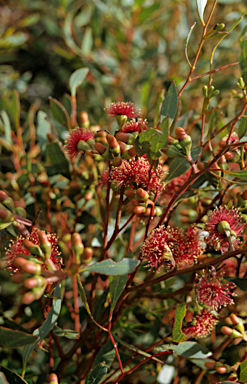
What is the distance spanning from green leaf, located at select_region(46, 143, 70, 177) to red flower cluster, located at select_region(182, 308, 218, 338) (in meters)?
0.42

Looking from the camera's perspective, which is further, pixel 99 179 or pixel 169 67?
pixel 169 67

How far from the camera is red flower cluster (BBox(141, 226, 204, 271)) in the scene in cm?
52

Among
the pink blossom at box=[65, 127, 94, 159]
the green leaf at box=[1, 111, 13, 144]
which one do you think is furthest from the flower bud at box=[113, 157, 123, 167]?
the green leaf at box=[1, 111, 13, 144]

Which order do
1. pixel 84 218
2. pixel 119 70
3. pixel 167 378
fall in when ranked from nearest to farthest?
pixel 167 378, pixel 84 218, pixel 119 70

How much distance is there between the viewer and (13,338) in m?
0.45

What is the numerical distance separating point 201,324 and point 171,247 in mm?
148

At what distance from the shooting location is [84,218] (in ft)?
2.62

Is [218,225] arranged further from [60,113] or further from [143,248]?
[60,113]

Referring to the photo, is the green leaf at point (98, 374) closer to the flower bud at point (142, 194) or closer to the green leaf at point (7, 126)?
the flower bud at point (142, 194)

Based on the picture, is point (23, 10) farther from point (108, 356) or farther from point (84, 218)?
point (108, 356)

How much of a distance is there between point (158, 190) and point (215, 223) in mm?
115

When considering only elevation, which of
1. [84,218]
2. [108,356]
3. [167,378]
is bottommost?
[167,378]

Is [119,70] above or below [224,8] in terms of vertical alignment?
below

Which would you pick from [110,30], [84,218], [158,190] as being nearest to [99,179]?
[84,218]
